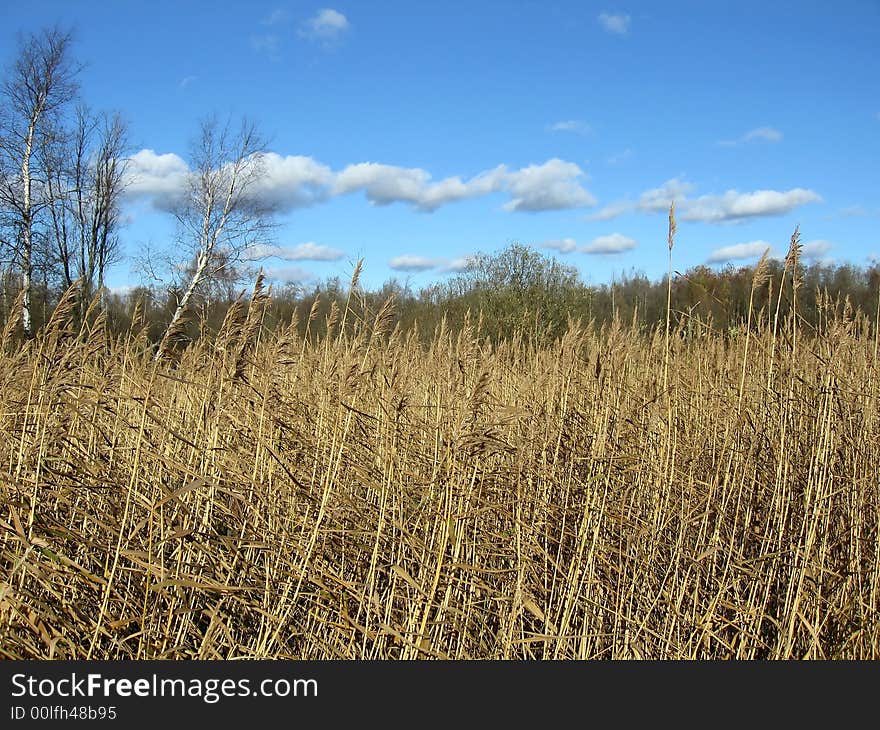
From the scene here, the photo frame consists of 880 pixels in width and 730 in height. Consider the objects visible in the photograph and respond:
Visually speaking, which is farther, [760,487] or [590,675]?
[760,487]

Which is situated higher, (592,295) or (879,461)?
(592,295)

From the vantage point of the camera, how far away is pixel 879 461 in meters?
3.19

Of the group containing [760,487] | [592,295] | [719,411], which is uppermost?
[592,295]

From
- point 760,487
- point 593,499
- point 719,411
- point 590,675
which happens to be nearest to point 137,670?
point 590,675

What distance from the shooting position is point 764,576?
2.77 metres

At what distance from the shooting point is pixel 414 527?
2482 millimetres

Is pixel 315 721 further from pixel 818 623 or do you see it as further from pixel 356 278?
pixel 818 623

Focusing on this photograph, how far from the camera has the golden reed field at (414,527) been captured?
2256mm

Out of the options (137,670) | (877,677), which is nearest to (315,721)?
(137,670)

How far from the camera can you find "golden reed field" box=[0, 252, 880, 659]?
7.40 ft

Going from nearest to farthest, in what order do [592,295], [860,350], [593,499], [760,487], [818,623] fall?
1. [818,623]
2. [593,499]
3. [760,487]
4. [860,350]
5. [592,295]

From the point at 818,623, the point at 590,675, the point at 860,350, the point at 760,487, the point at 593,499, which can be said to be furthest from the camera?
the point at 860,350

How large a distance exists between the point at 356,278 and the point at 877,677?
2.36m

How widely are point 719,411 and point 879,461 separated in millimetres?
835
